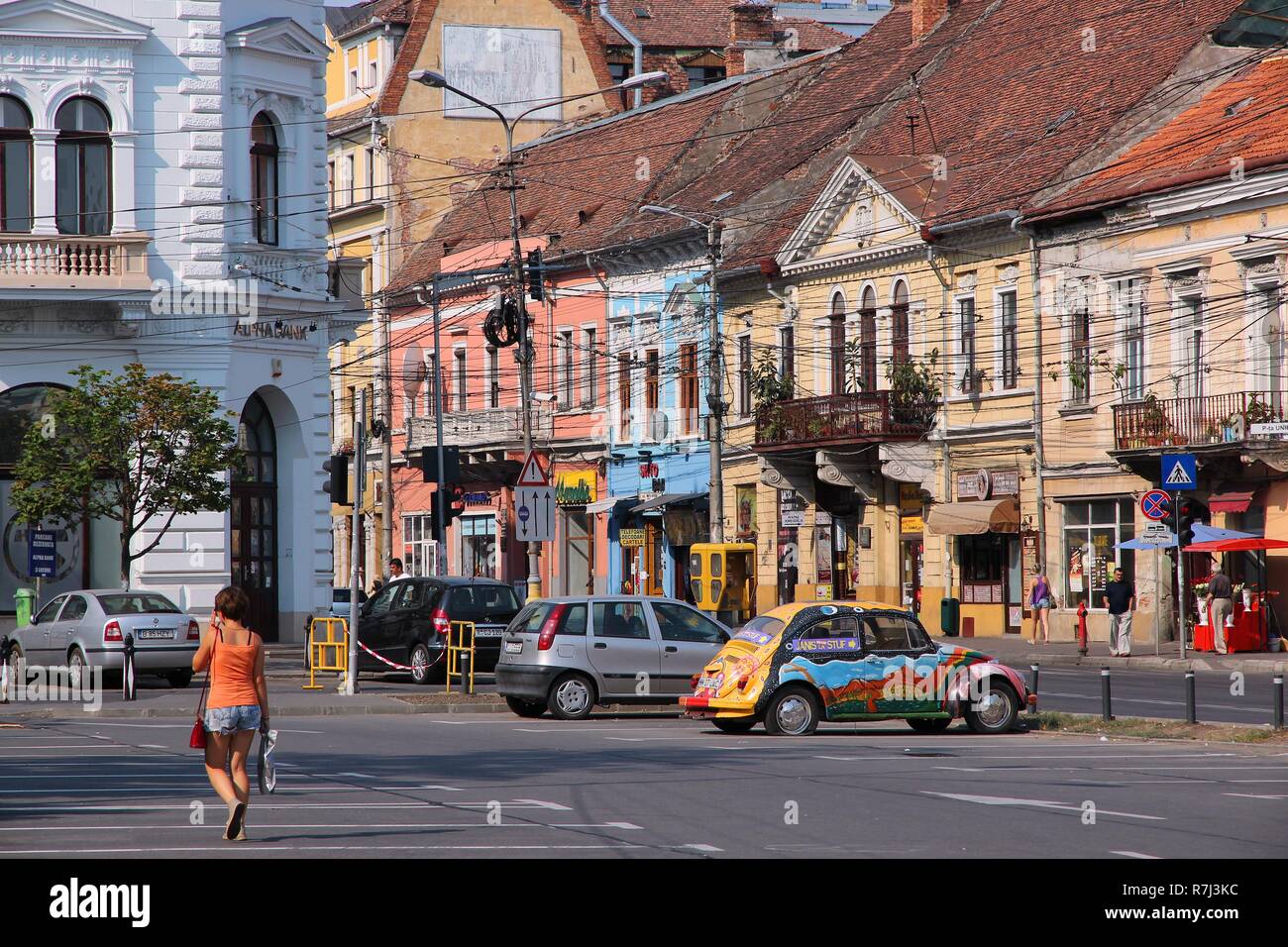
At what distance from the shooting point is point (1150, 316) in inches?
1672

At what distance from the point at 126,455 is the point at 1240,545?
1962 cm

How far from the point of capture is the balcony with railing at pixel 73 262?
35219 millimetres

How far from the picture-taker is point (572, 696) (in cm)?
2548

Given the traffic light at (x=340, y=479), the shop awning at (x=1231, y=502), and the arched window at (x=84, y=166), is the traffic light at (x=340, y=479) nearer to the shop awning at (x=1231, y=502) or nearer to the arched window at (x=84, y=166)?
the arched window at (x=84, y=166)

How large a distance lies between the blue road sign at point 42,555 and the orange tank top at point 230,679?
72.6 ft

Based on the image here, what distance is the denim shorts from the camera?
44.5 feet

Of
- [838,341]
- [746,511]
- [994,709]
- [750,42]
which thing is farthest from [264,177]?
[750,42]

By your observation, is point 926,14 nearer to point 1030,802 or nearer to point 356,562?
point 356,562

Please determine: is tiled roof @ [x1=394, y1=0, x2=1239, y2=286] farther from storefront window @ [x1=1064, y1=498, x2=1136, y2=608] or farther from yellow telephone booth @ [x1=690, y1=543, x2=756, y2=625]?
yellow telephone booth @ [x1=690, y1=543, x2=756, y2=625]

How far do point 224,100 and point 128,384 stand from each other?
240 inches

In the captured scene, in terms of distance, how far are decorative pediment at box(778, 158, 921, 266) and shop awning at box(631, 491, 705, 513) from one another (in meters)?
7.26
